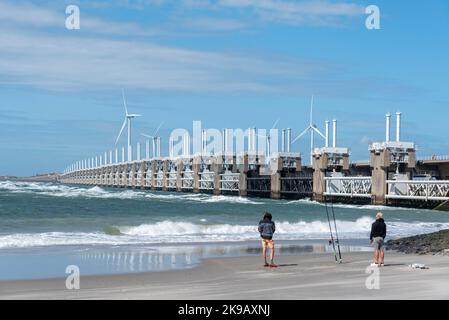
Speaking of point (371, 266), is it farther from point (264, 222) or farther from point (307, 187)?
point (307, 187)

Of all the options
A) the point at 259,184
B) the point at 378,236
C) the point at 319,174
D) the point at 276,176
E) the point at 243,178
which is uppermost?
the point at 319,174

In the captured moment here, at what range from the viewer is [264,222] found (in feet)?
61.0

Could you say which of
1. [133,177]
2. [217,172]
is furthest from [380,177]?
[133,177]

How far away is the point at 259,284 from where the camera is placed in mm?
14945

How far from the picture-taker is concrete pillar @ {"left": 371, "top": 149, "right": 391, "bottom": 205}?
77.2 meters

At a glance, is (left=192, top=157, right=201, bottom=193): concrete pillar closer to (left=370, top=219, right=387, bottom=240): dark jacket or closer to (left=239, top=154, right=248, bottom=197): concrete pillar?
(left=239, top=154, right=248, bottom=197): concrete pillar

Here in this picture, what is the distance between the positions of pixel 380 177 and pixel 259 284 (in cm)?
6519

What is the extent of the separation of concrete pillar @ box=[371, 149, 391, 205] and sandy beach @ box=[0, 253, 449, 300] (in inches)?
2303

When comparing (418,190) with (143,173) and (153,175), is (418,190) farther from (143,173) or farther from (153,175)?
(143,173)

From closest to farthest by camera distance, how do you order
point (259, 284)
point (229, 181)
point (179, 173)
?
1. point (259, 284)
2. point (229, 181)
3. point (179, 173)

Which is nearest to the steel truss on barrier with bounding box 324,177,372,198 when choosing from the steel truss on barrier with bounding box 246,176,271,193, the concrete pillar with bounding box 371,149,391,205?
the concrete pillar with bounding box 371,149,391,205

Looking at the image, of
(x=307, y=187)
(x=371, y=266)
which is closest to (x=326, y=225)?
(x=371, y=266)

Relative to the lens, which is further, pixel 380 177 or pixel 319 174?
pixel 319 174

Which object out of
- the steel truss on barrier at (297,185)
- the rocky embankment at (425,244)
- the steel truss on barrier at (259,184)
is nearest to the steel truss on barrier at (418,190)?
the steel truss on barrier at (297,185)
